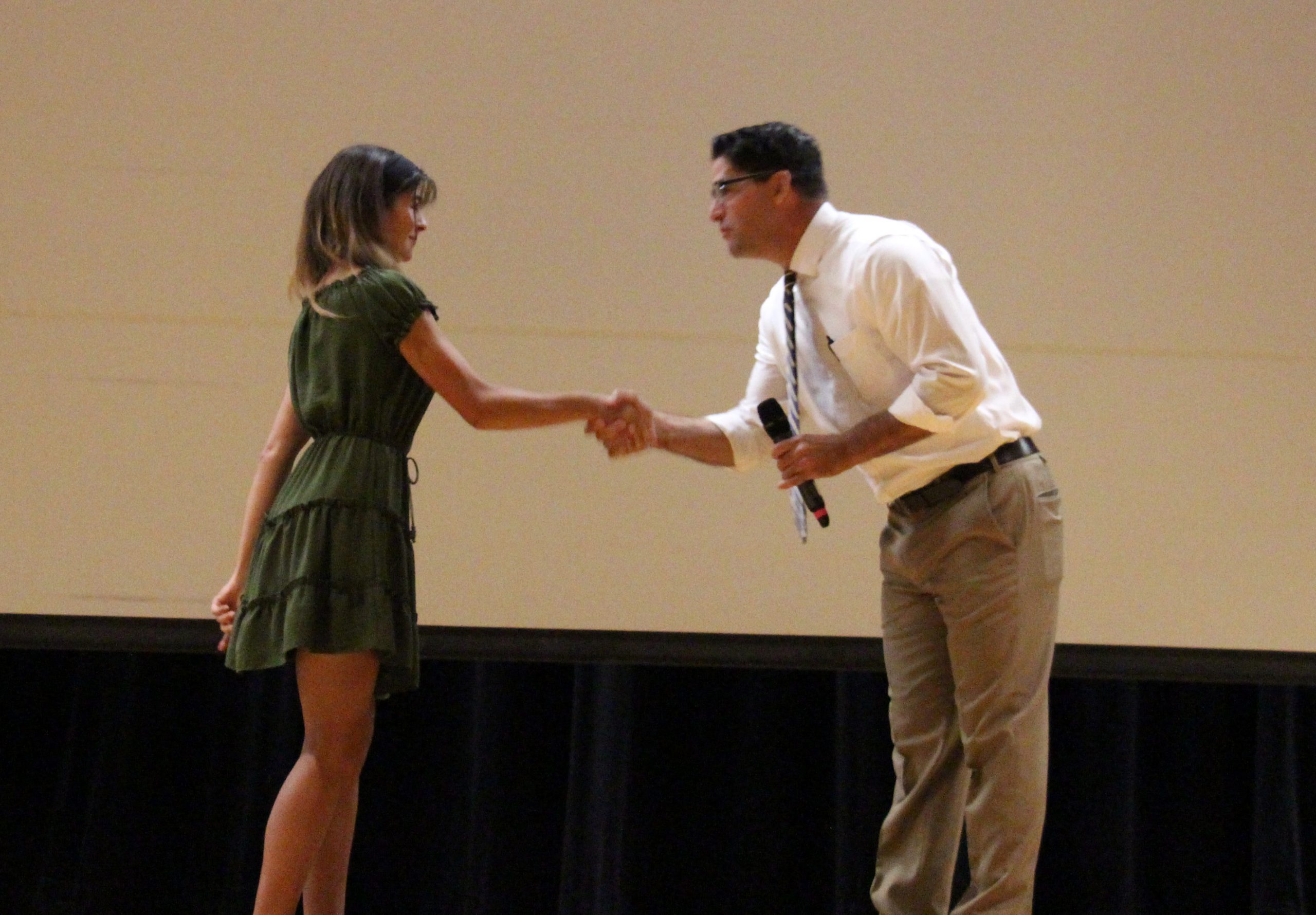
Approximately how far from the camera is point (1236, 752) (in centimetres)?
278

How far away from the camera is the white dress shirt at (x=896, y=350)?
182cm

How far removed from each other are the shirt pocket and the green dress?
69 cm

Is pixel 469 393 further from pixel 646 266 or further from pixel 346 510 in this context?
pixel 646 266

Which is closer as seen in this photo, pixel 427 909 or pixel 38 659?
pixel 427 909

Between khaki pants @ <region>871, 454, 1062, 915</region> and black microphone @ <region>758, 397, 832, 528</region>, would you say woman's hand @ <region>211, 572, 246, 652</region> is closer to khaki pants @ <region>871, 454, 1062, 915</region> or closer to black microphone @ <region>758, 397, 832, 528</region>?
black microphone @ <region>758, 397, 832, 528</region>

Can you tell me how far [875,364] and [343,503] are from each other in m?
0.87

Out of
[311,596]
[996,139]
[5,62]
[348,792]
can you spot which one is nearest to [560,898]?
[348,792]

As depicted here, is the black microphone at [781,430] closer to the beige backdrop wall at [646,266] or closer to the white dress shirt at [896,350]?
the white dress shirt at [896,350]

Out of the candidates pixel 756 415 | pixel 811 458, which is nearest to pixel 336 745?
pixel 811 458

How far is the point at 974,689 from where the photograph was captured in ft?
6.17

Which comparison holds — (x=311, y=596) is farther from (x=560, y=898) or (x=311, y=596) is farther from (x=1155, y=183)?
(x=1155, y=183)

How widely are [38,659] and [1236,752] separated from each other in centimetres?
286

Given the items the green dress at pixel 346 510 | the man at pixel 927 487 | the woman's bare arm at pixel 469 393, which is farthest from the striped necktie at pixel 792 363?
the green dress at pixel 346 510

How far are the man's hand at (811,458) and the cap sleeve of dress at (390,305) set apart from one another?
62 cm
